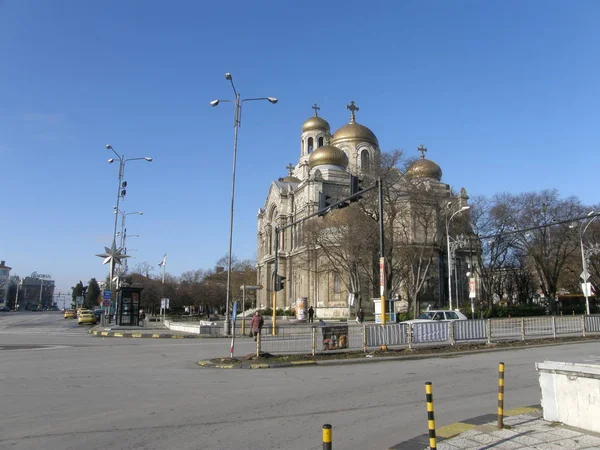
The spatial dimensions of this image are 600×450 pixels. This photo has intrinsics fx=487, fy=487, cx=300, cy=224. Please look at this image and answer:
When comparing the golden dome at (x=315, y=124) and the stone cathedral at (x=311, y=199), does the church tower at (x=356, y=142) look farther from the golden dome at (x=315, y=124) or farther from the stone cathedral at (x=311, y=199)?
the golden dome at (x=315, y=124)

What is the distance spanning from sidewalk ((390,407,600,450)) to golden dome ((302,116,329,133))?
74389 mm

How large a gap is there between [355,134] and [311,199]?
1405 cm

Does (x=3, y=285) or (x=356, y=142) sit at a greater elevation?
(x=356, y=142)

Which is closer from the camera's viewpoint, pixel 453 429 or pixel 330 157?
pixel 453 429

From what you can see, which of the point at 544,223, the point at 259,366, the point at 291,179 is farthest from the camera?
the point at 291,179

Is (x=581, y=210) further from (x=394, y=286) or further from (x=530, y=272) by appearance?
(x=394, y=286)

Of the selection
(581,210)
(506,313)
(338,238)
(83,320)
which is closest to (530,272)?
(581,210)

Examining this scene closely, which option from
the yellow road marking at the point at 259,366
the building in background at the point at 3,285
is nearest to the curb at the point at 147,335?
the yellow road marking at the point at 259,366

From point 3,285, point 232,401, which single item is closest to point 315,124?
point 232,401

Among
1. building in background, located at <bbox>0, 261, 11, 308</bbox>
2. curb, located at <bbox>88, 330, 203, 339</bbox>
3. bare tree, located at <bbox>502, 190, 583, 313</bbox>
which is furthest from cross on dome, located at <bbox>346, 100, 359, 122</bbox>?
building in background, located at <bbox>0, 261, 11, 308</bbox>

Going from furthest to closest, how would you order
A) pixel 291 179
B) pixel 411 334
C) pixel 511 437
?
pixel 291 179, pixel 411 334, pixel 511 437

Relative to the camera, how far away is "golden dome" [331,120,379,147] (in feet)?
229

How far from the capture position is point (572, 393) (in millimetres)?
6656

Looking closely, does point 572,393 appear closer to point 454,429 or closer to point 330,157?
point 454,429
